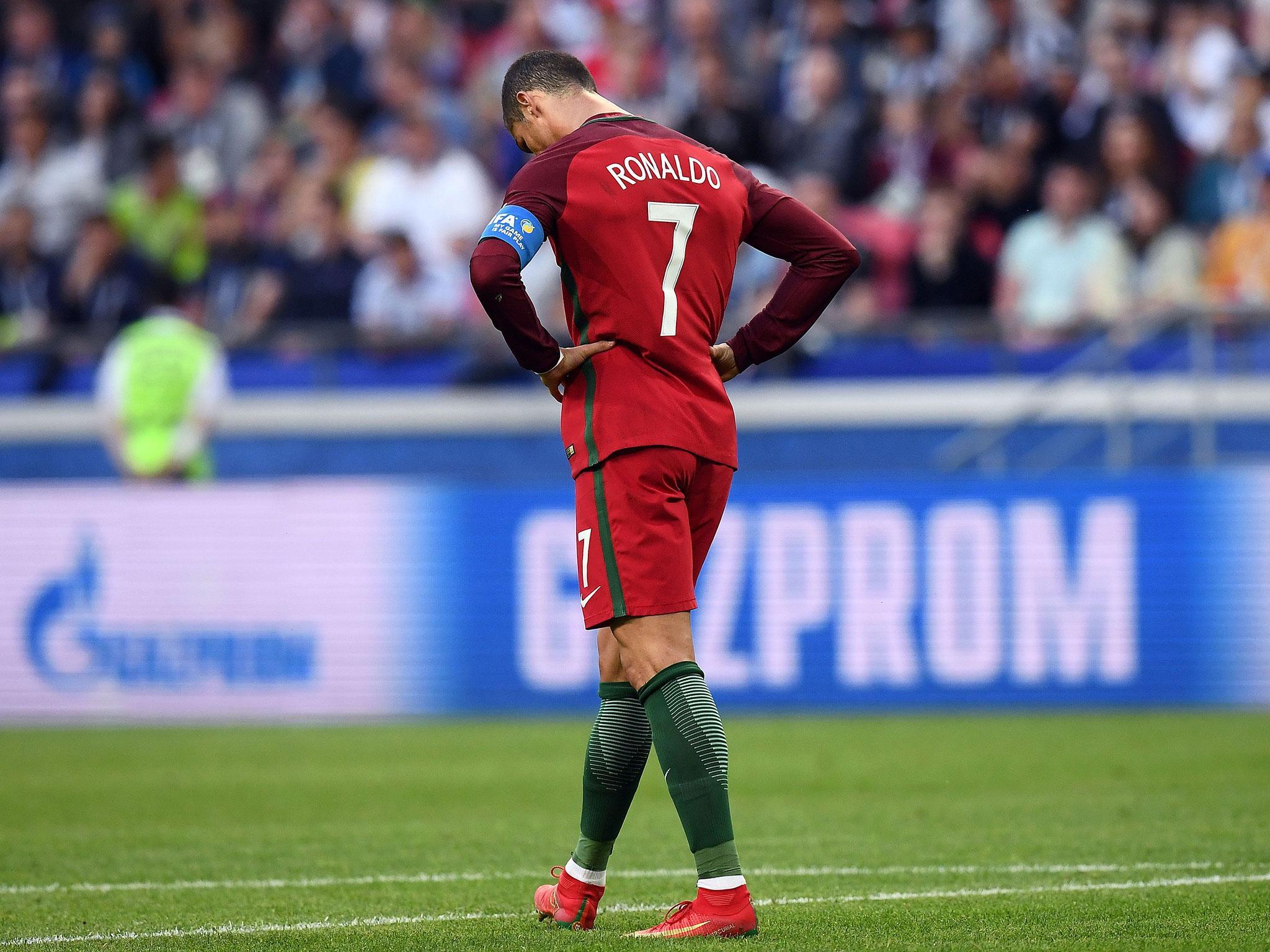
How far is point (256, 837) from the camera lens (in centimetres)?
695

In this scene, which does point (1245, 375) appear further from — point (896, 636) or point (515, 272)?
point (515, 272)

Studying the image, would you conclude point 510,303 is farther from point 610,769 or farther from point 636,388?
point 610,769

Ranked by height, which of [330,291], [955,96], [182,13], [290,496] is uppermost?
[182,13]

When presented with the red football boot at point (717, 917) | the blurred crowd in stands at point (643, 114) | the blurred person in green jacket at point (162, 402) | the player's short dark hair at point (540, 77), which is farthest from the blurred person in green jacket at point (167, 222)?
the red football boot at point (717, 917)

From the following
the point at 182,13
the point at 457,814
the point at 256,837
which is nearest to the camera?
Answer: the point at 256,837

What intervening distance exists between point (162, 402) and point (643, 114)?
4544mm

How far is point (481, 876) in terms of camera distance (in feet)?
19.4

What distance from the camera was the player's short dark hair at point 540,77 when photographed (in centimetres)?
490

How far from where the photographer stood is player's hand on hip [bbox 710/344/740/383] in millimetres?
4941

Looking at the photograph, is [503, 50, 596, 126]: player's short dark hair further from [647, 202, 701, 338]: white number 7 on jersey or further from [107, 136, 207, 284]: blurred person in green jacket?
[107, 136, 207, 284]: blurred person in green jacket

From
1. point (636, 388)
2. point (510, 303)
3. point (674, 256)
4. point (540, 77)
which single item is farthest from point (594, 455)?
point (540, 77)

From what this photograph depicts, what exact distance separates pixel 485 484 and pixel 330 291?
3.04 metres

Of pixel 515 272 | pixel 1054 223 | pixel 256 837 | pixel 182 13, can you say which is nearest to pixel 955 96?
pixel 1054 223

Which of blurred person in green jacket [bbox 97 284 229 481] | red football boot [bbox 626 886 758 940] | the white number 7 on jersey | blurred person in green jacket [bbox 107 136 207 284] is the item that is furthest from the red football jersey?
blurred person in green jacket [bbox 107 136 207 284]
